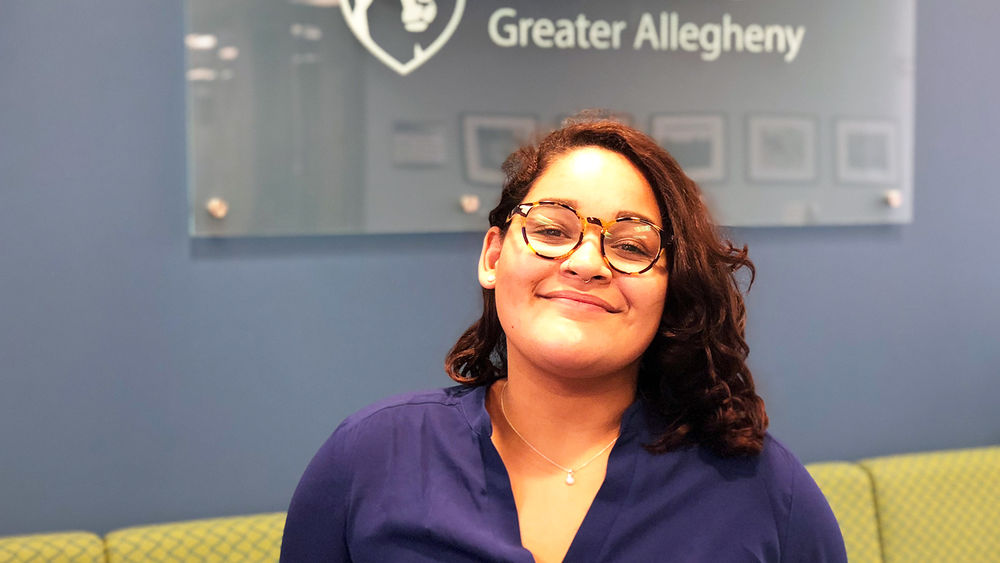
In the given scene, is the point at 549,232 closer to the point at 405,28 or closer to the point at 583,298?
the point at 583,298

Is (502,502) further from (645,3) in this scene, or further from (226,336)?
(645,3)

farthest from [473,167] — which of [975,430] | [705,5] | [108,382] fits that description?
[975,430]

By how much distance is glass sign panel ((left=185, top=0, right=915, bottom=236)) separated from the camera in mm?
2184

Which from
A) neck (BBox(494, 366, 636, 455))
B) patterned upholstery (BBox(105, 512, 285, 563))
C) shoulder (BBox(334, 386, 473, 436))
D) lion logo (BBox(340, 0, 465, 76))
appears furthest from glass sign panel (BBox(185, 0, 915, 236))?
neck (BBox(494, 366, 636, 455))

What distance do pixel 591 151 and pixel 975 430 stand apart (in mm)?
1924

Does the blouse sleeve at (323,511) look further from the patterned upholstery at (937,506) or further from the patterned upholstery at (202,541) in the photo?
the patterned upholstery at (937,506)

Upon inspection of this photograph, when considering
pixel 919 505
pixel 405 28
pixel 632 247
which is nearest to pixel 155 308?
pixel 405 28

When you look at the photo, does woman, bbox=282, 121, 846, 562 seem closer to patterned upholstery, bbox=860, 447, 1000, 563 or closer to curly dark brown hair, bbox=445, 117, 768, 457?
curly dark brown hair, bbox=445, 117, 768, 457

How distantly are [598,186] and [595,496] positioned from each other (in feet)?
1.31

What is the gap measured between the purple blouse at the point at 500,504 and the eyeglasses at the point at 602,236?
8.4 inches

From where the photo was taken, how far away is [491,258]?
1.48 meters

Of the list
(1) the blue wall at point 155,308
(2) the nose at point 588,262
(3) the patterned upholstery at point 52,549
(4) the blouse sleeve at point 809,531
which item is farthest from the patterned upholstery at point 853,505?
(3) the patterned upholstery at point 52,549

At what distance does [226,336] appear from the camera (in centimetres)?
221

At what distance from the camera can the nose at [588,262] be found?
1313mm
